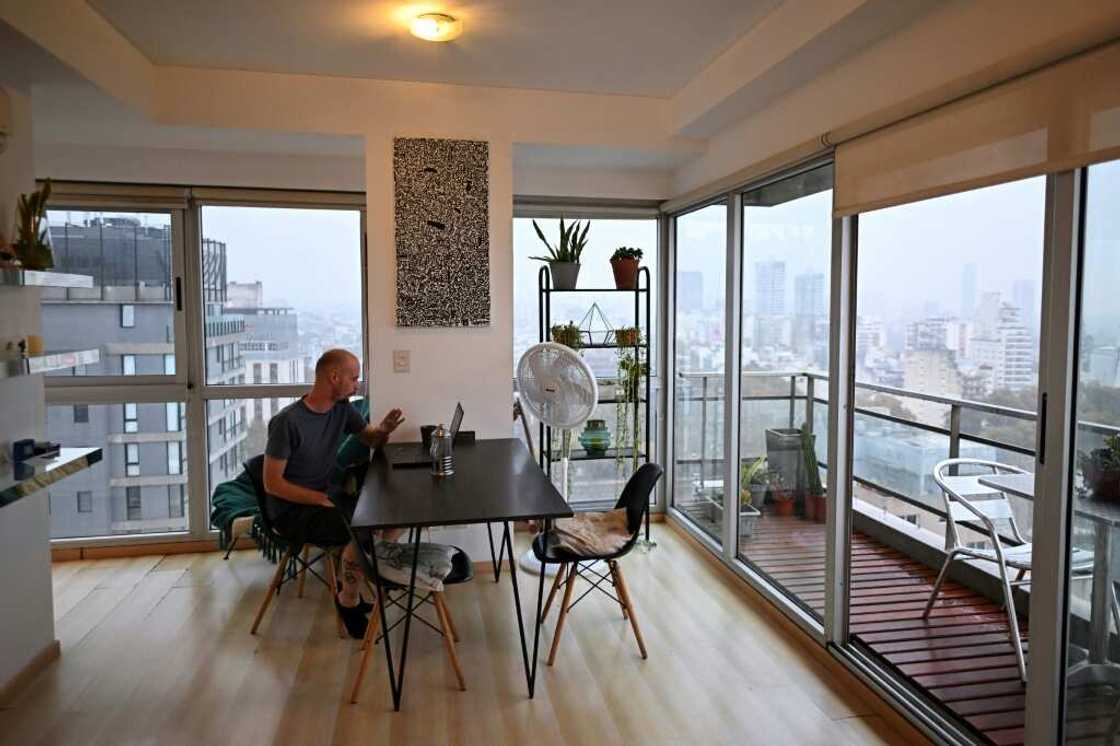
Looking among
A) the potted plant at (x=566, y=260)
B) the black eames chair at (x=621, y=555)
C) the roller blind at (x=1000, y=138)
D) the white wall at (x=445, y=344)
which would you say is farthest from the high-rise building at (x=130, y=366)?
the roller blind at (x=1000, y=138)

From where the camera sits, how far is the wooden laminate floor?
2639mm

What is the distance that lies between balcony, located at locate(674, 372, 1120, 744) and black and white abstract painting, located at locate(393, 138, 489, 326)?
5.23 feet

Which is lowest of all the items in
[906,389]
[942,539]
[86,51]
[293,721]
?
[293,721]

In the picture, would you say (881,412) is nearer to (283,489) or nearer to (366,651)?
(366,651)

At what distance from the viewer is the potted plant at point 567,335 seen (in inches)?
171

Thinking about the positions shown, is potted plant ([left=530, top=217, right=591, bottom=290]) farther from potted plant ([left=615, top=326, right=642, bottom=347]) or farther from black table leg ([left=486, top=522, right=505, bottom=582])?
black table leg ([left=486, top=522, right=505, bottom=582])

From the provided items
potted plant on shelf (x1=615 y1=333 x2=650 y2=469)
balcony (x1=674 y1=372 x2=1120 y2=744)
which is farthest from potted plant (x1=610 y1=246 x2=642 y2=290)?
balcony (x1=674 y1=372 x2=1120 y2=744)

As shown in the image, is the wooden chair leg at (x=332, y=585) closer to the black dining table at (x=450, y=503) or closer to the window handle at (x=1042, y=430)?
the black dining table at (x=450, y=503)

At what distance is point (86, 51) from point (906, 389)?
139 inches

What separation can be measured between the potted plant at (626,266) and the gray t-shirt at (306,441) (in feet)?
6.01

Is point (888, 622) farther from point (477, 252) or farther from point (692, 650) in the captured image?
point (477, 252)

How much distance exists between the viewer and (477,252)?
4.06 meters

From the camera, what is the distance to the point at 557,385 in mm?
3855

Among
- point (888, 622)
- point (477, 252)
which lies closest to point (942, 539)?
point (888, 622)
